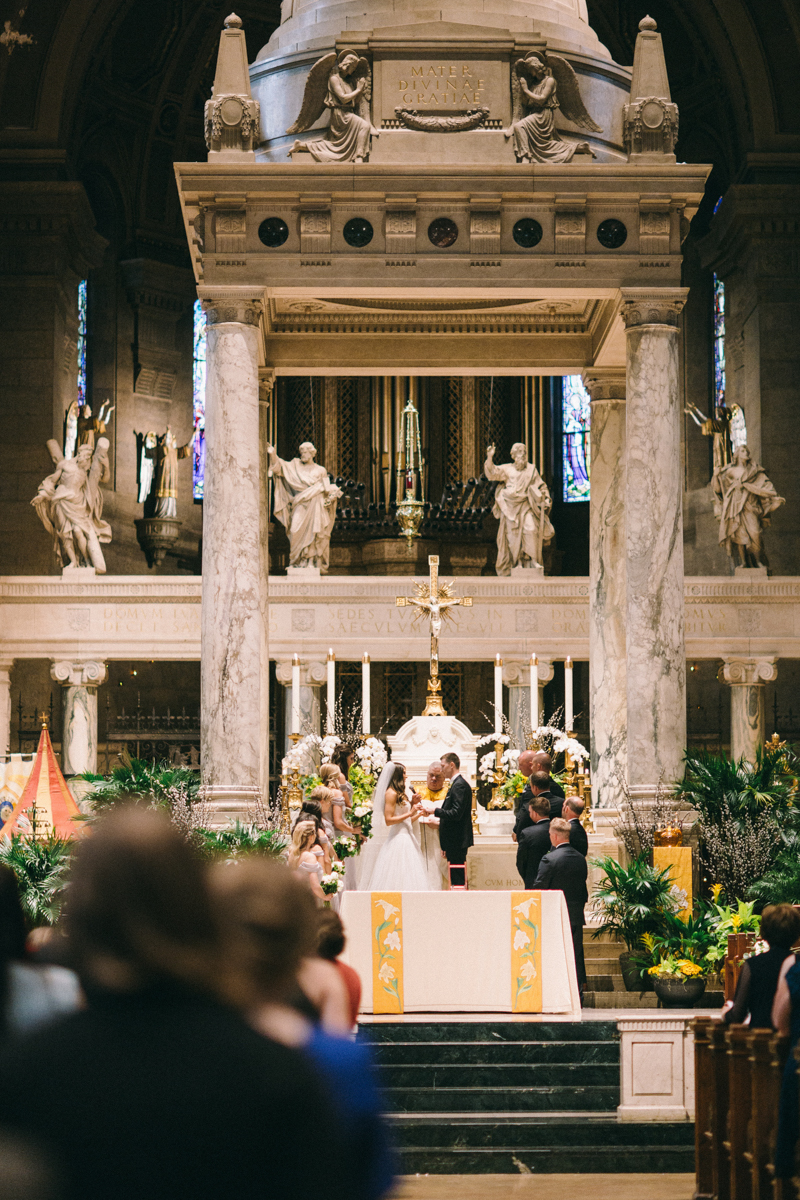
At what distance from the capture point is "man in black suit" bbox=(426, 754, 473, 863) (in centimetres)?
1422

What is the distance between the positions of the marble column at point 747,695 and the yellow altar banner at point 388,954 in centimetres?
1094

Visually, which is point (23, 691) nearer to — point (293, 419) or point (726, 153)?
point (293, 419)

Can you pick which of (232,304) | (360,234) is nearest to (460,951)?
(232,304)

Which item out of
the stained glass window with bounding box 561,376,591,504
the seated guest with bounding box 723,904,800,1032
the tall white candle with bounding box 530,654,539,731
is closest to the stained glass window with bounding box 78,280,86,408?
the stained glass window with bounding box 561,376,591,504

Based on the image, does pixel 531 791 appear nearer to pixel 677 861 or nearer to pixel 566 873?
pixel 677 861

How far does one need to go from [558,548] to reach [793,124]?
27.8 feet

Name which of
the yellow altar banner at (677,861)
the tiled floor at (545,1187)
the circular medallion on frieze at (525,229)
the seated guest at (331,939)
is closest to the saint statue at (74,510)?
the circular medallion on frieze at (525,229)

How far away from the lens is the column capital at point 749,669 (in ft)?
73.8

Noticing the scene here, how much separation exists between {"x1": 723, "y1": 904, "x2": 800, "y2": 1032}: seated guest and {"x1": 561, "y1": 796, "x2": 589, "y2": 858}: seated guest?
14.4 feet

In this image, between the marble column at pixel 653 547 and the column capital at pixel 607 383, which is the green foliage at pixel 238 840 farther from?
the column capital at pixel 607 383

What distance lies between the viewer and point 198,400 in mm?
31812

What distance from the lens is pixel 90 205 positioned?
29312mm

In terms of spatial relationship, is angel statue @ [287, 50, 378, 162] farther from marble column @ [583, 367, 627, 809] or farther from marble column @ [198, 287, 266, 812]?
marble column @ [583, 367, 627, 809]

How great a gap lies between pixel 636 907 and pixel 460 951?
166cm
